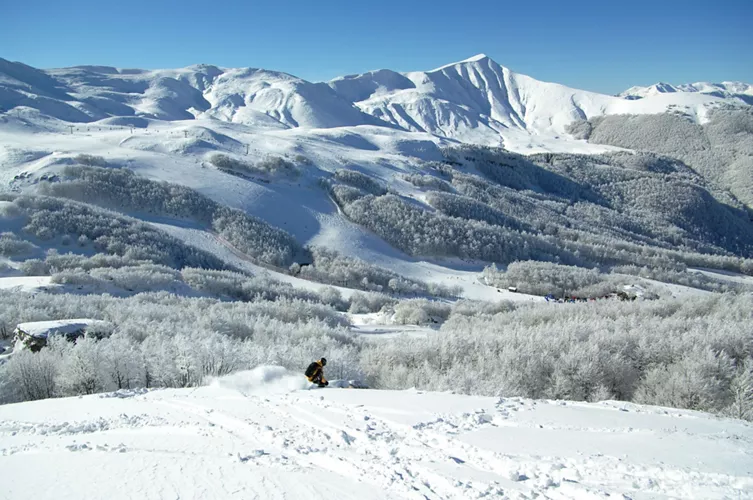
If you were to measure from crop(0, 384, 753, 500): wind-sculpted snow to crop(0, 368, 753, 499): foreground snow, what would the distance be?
3 cm

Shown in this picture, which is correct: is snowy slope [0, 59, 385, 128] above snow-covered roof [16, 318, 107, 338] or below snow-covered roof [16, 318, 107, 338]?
above

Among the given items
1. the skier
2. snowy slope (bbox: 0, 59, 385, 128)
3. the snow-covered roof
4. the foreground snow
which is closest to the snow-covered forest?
the snow-covered roof

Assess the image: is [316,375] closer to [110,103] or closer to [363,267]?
[363,267]

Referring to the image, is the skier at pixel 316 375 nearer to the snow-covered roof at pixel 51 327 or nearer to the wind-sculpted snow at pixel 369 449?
the wind-sculpted snow at pixel 369 449

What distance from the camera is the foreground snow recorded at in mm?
5773

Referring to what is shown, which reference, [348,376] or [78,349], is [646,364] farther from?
[78,349]

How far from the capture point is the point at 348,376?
13.9 metres

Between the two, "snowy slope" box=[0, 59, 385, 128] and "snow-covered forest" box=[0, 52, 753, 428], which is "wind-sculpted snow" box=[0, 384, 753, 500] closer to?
"snow-covered forest" box=[0, 52, 753, 428]

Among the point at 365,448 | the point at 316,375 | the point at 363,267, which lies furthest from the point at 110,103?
the point at 365,448

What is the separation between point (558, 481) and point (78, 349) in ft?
39.2

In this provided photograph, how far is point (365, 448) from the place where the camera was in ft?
23.7

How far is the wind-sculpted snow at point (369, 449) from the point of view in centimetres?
577

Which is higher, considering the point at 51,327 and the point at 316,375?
the point at 316,375

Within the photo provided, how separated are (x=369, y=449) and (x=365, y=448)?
0.08 meters
